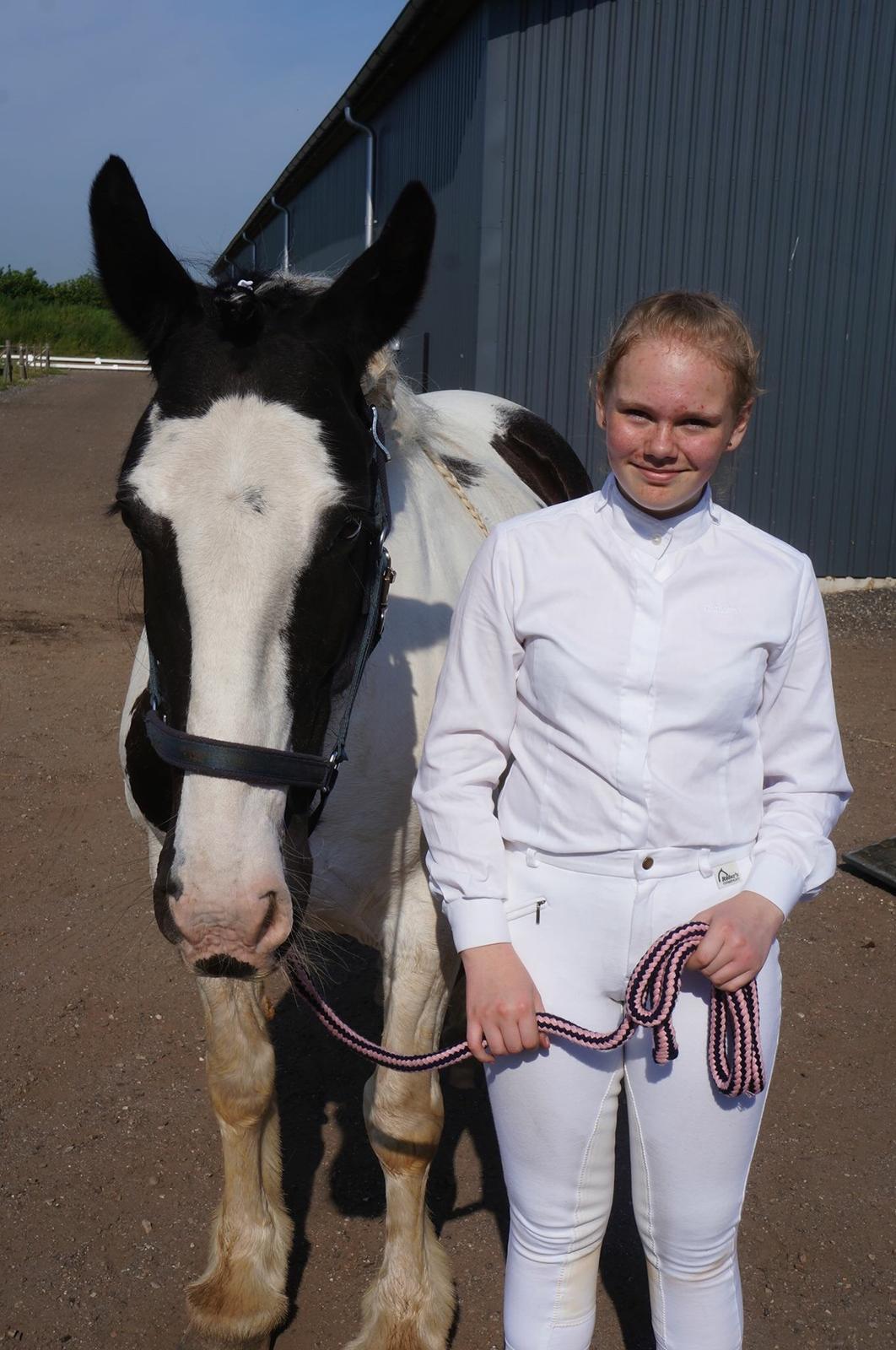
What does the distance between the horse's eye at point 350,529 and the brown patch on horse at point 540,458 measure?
7.47ft

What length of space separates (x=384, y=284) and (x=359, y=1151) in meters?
2.08

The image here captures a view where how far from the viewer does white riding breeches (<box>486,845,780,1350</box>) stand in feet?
4.91

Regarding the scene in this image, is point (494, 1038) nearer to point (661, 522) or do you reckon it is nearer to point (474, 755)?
point (474, 755)

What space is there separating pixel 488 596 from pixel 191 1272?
5.57 ft

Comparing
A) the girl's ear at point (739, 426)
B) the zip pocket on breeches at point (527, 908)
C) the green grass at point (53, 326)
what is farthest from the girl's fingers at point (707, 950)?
the green grass at point (53, 326)

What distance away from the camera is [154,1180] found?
8.39 feet

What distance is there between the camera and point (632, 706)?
4.88 feet

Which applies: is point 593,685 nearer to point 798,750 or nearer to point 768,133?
point 798,750

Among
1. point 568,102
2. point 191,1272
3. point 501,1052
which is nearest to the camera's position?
point 501,1052

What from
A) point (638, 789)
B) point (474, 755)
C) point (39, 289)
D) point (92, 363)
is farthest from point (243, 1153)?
point (39, 289)

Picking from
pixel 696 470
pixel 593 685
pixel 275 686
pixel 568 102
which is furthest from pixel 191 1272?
pixel 568 102

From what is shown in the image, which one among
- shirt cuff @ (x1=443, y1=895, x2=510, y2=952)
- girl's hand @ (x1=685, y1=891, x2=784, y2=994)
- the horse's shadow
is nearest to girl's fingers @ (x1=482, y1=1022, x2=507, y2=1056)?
shirt cuff @ (x1=443, y1=895, x2=510, y2=952)

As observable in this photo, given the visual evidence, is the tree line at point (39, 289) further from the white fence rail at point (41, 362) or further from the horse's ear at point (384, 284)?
the horse's ear at point (384, 284)

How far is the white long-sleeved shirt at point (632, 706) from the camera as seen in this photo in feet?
4.88
